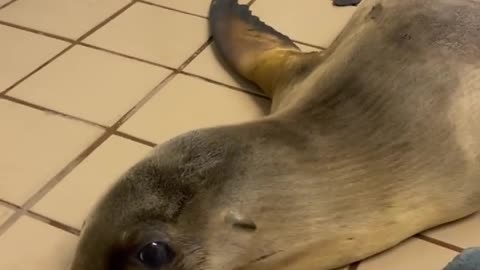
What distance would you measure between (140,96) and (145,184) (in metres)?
0.48

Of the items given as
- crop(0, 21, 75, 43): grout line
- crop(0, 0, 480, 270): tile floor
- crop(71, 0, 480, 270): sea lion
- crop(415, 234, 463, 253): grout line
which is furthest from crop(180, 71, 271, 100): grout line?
crop(415, 234, 463, 253): grout line

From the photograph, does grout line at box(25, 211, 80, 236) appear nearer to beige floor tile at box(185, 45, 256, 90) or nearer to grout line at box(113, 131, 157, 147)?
grout line at box(113, 131, 157, 147)

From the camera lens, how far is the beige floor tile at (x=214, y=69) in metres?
1.27

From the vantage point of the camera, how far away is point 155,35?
4.57ft

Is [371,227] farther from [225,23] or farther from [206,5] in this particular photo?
[206,5]

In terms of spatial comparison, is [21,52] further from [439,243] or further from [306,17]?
[439,243]

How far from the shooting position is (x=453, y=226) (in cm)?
99

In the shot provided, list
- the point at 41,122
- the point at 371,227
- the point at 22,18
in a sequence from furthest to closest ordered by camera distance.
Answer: the point at 22,18 → the point at 41,122 → the point at 371,227

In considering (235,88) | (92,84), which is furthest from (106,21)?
(235,88)

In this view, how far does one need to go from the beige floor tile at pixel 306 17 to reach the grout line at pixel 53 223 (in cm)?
53

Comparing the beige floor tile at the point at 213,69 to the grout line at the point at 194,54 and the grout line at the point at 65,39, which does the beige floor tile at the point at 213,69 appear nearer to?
the grout line at the point at 194,54

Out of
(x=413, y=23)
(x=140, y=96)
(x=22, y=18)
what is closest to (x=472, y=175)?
(x=413, y=23)

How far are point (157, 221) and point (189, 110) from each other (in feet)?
1.52

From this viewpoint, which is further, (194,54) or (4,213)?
(194,54)
